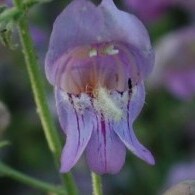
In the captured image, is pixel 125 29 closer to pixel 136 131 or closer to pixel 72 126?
pixel 72 126

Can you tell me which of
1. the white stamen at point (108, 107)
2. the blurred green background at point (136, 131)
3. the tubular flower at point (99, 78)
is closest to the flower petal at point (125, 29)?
the tubular flower at point (99, 78)

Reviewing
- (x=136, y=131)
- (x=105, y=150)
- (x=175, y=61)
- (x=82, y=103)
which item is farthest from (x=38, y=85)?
(x=175, y=61)

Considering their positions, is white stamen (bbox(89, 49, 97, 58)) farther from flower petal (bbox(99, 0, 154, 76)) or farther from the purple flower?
the purple flower

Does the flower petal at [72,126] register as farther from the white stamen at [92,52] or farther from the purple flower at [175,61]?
the purple flower at [175,61]

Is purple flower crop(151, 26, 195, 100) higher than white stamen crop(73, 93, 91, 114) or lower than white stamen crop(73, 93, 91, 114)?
lower

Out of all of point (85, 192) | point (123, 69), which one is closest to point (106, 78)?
point (123, 69)

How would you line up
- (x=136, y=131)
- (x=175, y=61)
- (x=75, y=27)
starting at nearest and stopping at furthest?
(x=75, y=27) < (x=136, y=131) < (x=175, y=61)

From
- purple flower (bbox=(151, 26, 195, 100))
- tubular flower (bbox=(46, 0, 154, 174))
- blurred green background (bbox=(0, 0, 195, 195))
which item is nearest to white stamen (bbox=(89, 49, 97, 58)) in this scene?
tubular flower (bbox=(46, 0, 154, 174))
